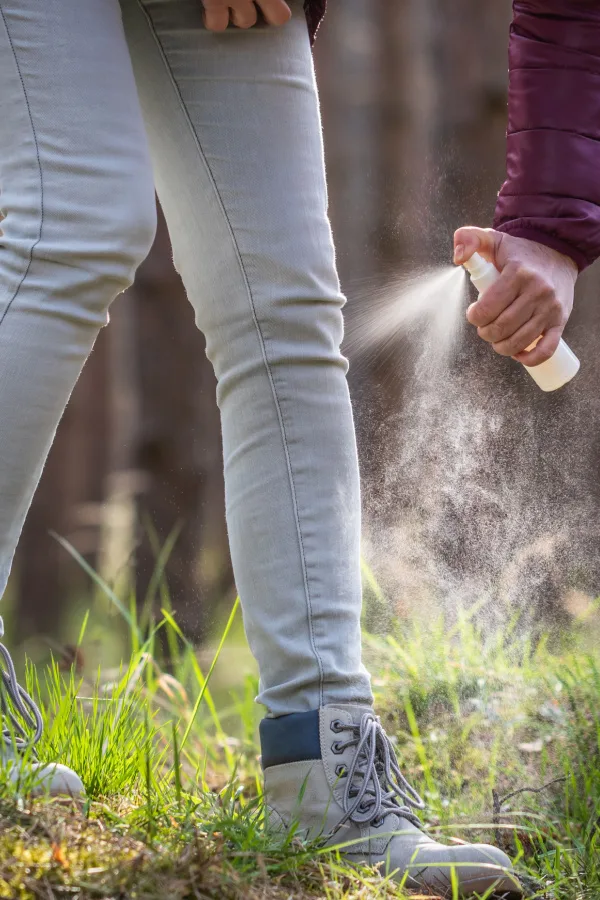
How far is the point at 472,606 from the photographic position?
2.14 meters

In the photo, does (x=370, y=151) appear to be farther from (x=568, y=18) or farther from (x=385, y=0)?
(x=568, y=18)

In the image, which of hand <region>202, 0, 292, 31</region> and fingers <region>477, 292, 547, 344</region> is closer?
hand <region>202, 0, 292, 31</region>

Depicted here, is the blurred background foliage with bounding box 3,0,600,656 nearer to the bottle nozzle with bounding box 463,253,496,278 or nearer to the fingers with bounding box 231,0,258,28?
the bottle nozzle with bounding box 463,253,496,278

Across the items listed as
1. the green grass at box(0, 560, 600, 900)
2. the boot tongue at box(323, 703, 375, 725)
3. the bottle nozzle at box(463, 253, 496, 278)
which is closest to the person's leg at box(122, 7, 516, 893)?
the boot tongue at box(323, 703, 375, 725)

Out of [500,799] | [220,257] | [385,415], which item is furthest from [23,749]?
[385,415]

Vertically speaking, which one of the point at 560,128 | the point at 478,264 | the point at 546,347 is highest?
the point at 560,128

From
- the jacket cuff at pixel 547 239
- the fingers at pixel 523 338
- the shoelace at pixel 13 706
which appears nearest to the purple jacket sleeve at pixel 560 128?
the jacket cuff at pixel 547 239

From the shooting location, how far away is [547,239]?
1397mm

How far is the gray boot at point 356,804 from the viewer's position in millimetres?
1144

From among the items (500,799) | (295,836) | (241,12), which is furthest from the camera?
(500,799)

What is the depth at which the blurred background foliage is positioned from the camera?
2250 mm

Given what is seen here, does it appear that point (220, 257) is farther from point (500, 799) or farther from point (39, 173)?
point (500, 799)

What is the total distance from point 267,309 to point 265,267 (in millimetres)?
59

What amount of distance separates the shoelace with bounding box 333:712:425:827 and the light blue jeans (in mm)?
47
